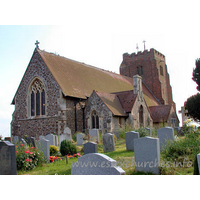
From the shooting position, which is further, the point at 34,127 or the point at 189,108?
the point at 189,108

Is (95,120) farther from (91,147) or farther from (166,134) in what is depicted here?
(91,147)

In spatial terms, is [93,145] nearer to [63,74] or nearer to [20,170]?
[20,170]

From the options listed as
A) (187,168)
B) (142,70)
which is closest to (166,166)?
(187,168)

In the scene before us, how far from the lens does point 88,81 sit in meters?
23.6

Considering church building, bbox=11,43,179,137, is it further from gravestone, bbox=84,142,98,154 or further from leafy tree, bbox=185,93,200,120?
gravestone, bbox=84,142,98,154

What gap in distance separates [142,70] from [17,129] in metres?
21.3

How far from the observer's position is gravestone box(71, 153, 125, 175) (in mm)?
4883

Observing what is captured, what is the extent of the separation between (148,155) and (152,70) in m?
29.8

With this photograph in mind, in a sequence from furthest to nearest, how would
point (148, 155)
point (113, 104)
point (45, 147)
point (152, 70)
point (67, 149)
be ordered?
1. point (152, 70)
2. point (113, 104)
3. point (67, 149)
4. point (45, 147)
5. point (148, 155)

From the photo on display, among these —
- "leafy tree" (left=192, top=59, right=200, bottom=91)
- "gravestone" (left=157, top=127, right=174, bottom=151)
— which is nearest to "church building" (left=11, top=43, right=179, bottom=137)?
"leafy tree" (left=192, top=59, right=200, bottom=91)

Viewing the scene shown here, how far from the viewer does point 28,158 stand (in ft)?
28.4

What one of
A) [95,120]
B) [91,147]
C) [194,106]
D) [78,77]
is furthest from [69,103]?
[194,106]

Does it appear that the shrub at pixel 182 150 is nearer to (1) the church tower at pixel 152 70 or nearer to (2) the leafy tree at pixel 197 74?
(2) the leafy tree at pixel 197 74

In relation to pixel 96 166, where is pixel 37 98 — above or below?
above
